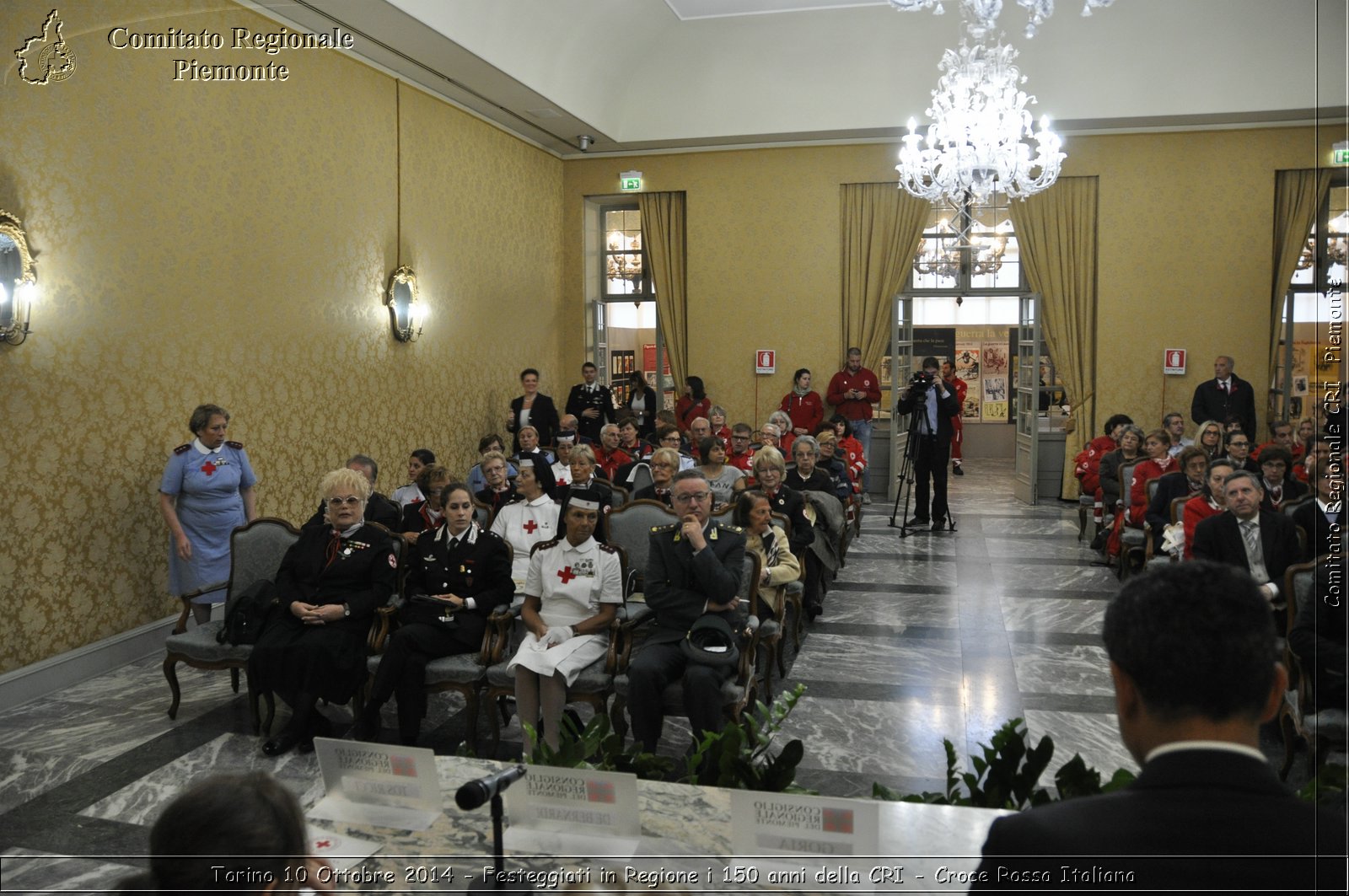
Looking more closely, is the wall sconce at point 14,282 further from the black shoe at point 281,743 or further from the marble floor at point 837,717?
the black shoe at point 281,743

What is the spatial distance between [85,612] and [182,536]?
2.33ft

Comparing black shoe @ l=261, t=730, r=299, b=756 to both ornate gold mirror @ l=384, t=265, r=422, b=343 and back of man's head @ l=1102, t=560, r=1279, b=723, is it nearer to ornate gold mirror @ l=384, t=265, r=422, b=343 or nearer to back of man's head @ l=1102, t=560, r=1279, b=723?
back of man's head @ l=1102, t=560, r=1279, b=723

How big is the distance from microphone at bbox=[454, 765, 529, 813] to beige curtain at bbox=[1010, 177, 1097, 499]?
12124 mm

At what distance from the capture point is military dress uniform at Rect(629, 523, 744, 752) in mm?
4441

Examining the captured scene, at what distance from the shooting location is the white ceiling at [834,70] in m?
11.1

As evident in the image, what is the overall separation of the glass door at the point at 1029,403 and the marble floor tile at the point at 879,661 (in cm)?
678

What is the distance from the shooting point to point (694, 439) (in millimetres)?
10195

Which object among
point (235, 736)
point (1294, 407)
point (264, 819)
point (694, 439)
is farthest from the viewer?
point (1294, 407)

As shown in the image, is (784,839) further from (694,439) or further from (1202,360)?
(1202,360)

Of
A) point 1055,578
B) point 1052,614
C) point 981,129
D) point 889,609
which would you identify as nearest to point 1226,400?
point 1055,578

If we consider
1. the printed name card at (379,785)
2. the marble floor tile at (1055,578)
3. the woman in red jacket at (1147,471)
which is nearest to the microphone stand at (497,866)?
the printed name card at (379,785)

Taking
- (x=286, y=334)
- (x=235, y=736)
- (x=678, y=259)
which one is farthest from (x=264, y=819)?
(x=678, y=259)

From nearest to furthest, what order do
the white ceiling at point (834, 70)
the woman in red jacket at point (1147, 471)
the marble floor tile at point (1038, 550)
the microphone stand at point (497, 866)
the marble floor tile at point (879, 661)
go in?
the microphone stand at point (497, 866) < the marble floor tile at point (879, 661) < the woman in red jacket at point (1147, 471) < the marble floor tile at point (1038, 550) < the white ceiling at point (834, 70)

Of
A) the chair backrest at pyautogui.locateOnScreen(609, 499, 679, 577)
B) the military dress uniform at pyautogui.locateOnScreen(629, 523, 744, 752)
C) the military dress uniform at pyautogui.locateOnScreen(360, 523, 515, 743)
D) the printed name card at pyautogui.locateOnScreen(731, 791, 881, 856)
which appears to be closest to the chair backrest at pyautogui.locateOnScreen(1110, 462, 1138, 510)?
the chair backrest at pyautogui.locateOnScreen(609, 499, 679, 577)
